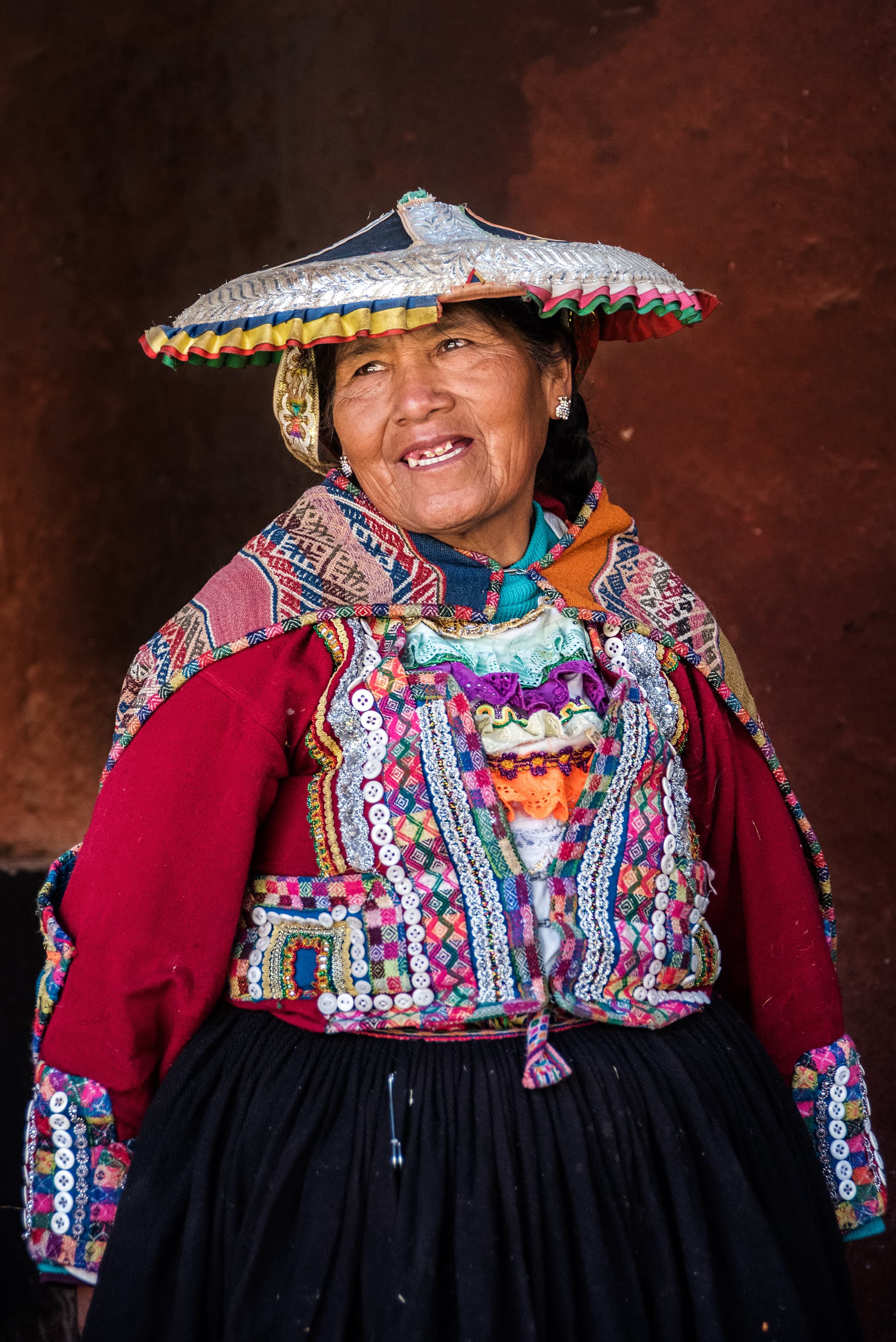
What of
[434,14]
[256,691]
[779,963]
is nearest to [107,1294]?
[256,691]

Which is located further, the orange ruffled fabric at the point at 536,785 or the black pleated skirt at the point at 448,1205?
the orange ruffled fabric at the point at 536,785

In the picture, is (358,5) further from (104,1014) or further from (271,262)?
(104,1014)

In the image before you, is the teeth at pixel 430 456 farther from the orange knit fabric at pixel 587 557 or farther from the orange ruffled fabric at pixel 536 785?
the orange ruffled fabric at pixel 536 785

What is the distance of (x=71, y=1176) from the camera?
66.6 inches

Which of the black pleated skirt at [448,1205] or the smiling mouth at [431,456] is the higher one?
the smiling mouth at [431,456]

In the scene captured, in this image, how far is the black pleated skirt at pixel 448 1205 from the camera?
1.54 metres

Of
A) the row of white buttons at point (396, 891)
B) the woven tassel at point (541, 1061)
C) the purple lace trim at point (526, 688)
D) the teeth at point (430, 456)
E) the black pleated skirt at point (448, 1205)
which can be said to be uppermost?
the teeth at point (430, 456)

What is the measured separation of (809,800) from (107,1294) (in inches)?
69.7

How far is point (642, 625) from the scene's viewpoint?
197 centimetres

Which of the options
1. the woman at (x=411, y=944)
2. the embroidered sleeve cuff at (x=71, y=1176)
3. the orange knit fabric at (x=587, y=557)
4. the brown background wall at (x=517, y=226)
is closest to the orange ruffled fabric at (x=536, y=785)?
the woman at (x=411, y=944)

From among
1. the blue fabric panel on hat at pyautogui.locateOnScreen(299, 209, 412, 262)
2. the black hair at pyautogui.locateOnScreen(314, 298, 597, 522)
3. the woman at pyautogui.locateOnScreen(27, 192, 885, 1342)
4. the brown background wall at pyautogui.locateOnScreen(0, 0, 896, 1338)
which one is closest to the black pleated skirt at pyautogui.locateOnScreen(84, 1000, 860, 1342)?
the woman at pyautogui.locateOnScreen(27, 192, 885, 1342)

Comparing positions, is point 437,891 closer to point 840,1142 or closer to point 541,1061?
point 541,1061

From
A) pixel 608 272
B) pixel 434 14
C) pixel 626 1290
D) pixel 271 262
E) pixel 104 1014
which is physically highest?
pixel 434 14

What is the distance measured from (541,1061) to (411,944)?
0.22 meters
